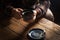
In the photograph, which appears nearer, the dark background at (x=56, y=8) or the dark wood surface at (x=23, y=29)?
the dark wood surface at (x=23, y=29)

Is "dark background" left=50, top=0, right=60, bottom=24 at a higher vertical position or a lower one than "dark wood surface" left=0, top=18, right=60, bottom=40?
higher

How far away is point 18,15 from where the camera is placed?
1221 mm

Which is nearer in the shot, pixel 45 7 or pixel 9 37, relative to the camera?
pixel 9 37

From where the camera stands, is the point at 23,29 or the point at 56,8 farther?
the point at 56,8

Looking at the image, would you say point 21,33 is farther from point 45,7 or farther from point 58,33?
point 45,7

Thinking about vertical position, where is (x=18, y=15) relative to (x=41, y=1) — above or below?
below

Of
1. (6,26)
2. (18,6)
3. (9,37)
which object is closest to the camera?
(9,37)

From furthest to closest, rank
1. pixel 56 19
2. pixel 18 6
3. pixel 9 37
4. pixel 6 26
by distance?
pixel 56 19 → pixel 18 6 → pixel 6 26 → pixel 9 37

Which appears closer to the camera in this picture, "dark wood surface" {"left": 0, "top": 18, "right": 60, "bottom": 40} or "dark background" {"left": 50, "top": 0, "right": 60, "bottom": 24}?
"dark wood surface" {"left": 0, "top": 18, "right": 60, "bottom": 40}

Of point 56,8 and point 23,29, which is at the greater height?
point 56,8

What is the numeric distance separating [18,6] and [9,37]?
44cm

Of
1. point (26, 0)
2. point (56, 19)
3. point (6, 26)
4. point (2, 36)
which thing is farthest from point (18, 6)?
point (56, 19)

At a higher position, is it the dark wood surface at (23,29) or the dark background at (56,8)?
the dark background at (56,8)

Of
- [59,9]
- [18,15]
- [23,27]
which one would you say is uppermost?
[59,9]
